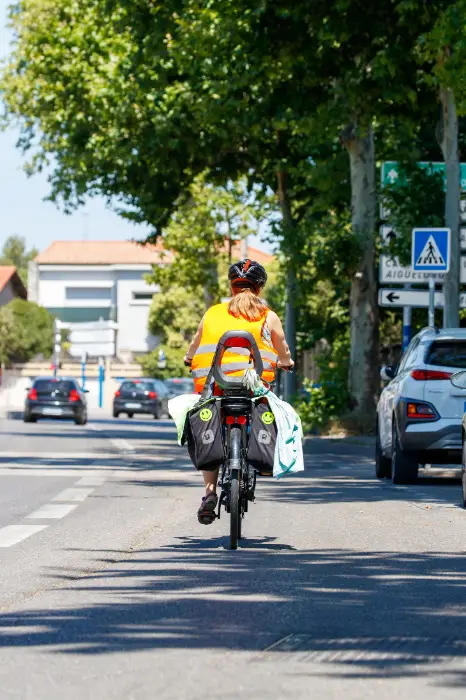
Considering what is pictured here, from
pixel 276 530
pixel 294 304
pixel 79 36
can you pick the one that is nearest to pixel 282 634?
pixel 276 530

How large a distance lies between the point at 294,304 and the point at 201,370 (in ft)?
81.5

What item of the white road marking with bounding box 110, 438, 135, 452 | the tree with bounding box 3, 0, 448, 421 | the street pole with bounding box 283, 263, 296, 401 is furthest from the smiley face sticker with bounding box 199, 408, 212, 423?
the street pole with bounding box 283, 263, 296, 401

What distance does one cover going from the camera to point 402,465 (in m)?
17.8

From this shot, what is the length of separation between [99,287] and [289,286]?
98636 millimetres

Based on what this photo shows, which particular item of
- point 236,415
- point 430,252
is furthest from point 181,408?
point 430,252

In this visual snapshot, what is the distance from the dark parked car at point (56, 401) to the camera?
4809 centimetres

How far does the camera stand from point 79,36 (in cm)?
4309

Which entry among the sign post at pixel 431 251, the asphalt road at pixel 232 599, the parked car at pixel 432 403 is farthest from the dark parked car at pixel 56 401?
the asphalt road at pixel 232 599

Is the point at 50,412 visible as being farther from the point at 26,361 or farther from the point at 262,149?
the point at 26,361

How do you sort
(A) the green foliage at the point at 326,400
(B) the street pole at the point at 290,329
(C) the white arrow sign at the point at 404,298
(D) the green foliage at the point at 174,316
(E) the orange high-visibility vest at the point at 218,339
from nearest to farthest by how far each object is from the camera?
(E) the orange high-visibility vest at the point at 218,339 < (C) the white arrow sign at the point at 404,298 < (A) the green foliage at the point at 326,400 < (B) the street pole at the point at 290,329 < (D) the green foliage at the point at 174,316

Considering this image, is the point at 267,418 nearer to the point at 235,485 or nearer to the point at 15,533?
the point at 235,485

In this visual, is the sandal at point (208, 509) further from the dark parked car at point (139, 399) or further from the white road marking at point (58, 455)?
the dark parked car at point (139, 399)

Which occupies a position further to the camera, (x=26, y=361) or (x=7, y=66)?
(x=26, y=361)

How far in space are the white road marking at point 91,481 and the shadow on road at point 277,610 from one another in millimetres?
7743
